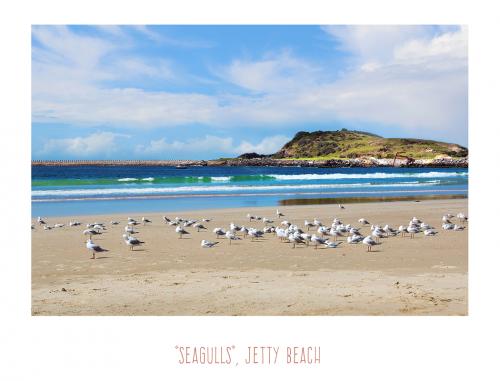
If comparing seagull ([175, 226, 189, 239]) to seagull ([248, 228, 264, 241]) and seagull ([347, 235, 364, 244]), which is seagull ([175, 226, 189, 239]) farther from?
seagull ([347, 235, 364, 244])

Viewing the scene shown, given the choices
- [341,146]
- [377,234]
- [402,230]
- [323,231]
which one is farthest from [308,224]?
[341,146]

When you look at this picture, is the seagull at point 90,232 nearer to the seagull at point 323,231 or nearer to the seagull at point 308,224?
the seagull at point 323,231

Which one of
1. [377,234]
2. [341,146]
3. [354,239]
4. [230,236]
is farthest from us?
[341,146]

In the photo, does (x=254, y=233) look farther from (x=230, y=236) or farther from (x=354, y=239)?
(x=354, y=239)

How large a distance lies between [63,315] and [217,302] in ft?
8.33

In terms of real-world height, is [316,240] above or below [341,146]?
below

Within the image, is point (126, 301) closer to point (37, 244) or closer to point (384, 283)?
point (384, 283)

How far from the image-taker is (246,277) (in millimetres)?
10148

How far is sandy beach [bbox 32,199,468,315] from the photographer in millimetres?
8371

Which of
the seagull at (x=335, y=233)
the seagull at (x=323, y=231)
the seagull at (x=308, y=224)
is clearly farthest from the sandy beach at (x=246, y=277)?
the seagull at (x=308, y=224)

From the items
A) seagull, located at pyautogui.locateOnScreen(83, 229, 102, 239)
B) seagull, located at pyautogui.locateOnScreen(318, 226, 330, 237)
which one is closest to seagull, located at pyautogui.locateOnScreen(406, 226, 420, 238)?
seagull, located at pyautogui.locateOnScreen(318, 226, 330, 237)

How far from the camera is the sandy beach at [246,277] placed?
27.5ft

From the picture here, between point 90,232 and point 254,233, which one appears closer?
point 254,233
